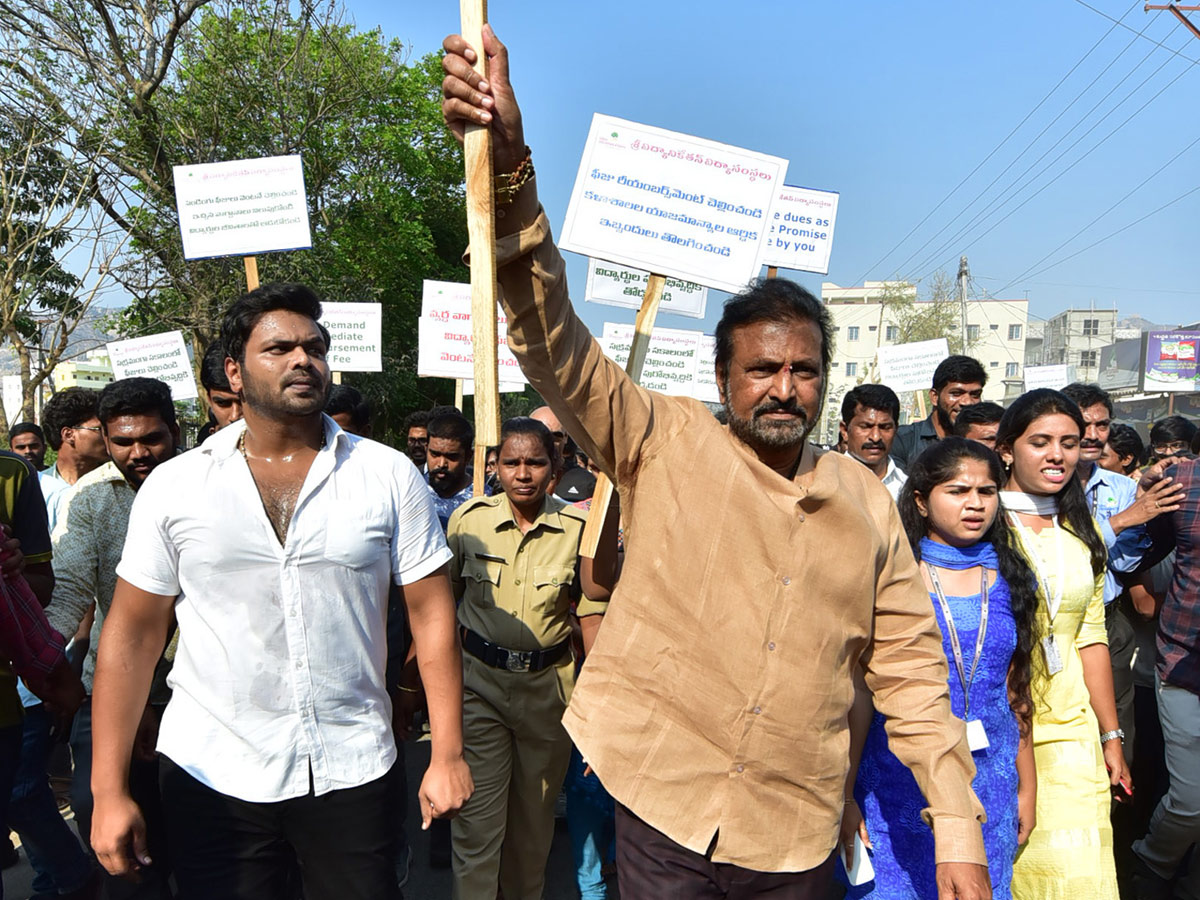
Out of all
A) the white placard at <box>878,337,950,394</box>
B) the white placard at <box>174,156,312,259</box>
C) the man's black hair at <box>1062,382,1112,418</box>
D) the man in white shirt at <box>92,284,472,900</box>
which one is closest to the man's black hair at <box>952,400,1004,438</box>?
the man's black hair at <box>1062,382,1112,418</box>

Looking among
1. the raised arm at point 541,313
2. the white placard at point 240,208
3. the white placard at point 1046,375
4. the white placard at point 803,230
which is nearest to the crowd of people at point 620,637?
the raised arm at point 541,313

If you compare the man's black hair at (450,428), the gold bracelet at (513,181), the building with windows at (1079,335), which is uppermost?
the building with windows at (1079,335)

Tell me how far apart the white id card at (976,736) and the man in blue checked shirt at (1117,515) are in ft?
4.79

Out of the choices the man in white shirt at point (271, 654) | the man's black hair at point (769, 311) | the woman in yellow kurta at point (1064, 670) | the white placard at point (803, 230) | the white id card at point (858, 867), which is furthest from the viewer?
the white placard at point (803, 230)

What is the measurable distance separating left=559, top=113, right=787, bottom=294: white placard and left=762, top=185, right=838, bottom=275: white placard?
268 centimetres

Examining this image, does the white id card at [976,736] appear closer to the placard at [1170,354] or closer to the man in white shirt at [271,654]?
the man in white shirt at [271,654]

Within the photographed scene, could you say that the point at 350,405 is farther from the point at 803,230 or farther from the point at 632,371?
the point at 803,230

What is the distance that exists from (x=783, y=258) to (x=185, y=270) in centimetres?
1211

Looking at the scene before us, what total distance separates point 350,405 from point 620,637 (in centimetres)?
316

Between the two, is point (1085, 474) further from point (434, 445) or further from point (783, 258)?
point (434, 445)

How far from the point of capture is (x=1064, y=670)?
3137 millimetres

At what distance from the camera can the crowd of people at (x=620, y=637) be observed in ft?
6.63

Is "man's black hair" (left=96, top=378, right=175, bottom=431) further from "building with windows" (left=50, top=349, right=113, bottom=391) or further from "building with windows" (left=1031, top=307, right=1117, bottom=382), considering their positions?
"building with windows" (left=1031, top=307, right=1117, bottom=382)

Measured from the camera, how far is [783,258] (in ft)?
21.6
